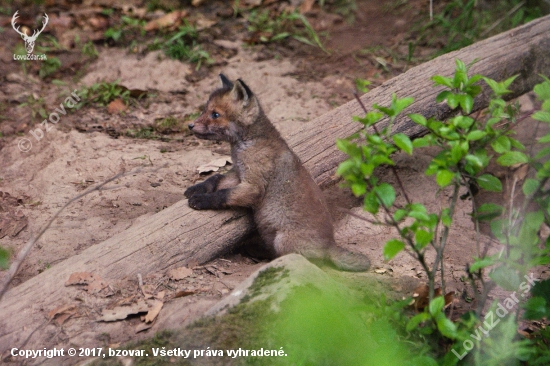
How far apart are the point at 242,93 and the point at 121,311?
2.57 m

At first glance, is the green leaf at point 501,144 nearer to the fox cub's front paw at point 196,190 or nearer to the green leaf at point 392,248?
the green leaf at point 392,248

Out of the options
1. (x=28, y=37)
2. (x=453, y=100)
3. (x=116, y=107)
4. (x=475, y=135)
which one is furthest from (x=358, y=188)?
(x=28, y=37)

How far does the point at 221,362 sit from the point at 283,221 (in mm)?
2166

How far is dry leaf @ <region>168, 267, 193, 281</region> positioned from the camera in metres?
4.69

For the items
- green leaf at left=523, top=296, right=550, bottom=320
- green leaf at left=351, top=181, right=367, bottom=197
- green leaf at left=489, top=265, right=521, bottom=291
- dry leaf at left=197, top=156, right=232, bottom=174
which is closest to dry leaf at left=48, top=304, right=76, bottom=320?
dry leaf at left=197, top=156, right=232, bottom=174

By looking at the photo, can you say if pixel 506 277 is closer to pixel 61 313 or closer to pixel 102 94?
pixel 61 313

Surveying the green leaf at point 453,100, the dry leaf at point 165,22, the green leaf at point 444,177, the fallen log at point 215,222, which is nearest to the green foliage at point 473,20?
the fallen log at point 215,222

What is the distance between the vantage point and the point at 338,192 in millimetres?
6422

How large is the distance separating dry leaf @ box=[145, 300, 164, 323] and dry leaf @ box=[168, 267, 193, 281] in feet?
1.38

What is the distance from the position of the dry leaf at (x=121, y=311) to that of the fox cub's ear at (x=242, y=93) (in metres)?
2.41

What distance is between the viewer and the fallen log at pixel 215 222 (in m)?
4.18

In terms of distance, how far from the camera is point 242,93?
217 inches

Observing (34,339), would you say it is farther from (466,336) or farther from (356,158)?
(466,336)

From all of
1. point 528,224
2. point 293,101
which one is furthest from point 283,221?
point 293,101
